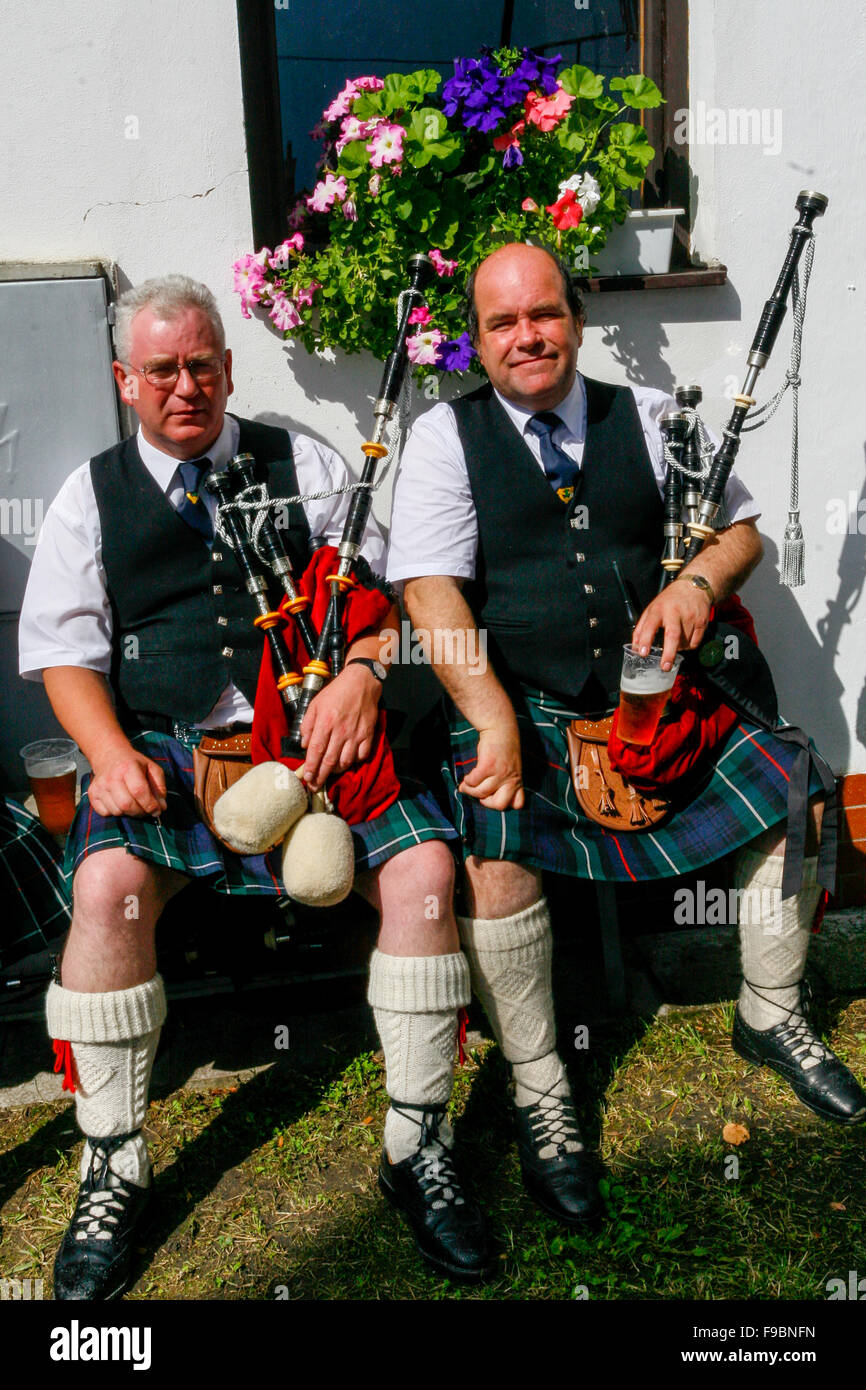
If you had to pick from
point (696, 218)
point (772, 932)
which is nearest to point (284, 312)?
point (696, 218)

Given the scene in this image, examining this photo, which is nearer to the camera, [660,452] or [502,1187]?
[502,1187]

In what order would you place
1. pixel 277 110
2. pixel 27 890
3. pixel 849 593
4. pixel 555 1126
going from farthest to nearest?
pixel 849 593, pixel 277 110, pixel 27 890, pixel 555 1126

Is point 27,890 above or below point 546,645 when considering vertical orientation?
below

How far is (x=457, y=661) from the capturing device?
260 centimetres

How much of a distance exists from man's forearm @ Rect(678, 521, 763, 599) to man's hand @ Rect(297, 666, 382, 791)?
2.58ft

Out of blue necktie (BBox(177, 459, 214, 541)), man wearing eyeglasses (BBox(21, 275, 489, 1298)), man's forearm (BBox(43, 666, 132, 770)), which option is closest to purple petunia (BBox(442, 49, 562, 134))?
man wearing eyeglasses (BBox(21, 275, 489, 1298))

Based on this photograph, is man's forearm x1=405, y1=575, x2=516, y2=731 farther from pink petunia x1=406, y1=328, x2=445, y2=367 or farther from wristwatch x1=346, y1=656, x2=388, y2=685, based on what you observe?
pink petunia x1=406, y1=328, x2=445, y2=367

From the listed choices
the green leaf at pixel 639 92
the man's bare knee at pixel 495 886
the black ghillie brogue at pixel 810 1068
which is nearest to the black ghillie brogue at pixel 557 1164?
the man's bare knee at pixel 495 886

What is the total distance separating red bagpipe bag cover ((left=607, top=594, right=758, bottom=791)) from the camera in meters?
2.50

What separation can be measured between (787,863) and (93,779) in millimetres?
1535

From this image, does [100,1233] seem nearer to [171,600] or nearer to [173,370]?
[171,600]

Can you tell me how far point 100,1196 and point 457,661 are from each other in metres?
1.33

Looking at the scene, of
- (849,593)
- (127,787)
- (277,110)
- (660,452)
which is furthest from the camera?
(849,593)

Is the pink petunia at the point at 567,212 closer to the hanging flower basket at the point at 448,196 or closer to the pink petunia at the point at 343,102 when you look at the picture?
the hanging flower basket at the point at 448,196
